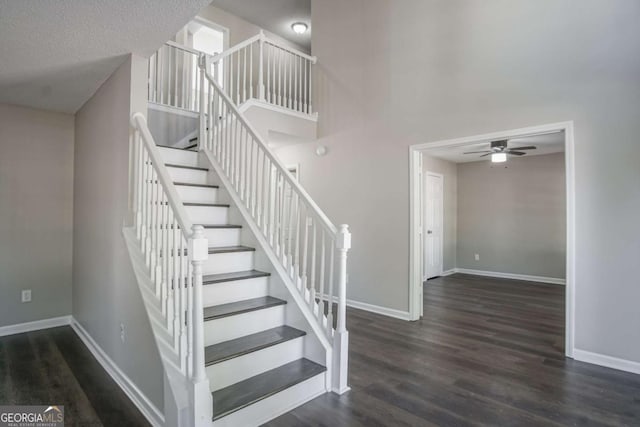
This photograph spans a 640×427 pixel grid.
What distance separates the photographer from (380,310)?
436cm

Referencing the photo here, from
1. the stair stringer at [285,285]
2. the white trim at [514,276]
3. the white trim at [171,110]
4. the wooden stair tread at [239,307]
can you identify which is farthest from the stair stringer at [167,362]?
the white trim at [514,276]

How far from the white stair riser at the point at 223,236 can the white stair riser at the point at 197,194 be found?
44 cm

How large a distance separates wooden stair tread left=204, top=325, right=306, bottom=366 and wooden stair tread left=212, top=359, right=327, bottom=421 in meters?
0.18

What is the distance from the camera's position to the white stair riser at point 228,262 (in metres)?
2.76

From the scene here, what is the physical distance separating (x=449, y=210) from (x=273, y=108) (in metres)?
4.63

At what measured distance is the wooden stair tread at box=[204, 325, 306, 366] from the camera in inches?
82.9

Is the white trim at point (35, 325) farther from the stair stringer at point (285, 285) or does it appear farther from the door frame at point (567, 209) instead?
the door frame at point (567, 209)

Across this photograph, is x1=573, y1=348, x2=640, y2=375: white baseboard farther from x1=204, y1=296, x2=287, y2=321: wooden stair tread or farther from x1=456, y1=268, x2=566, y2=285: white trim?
x1=456, y1=268, x2=566, y2=285: white trim

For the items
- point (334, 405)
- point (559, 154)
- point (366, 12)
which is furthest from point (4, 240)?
point (559, 154)

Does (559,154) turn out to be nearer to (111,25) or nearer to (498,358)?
(498,358)

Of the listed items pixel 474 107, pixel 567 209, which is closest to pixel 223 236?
pixel 474 107

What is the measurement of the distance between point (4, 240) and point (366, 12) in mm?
4903

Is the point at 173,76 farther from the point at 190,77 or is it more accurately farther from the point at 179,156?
the point at 179,156

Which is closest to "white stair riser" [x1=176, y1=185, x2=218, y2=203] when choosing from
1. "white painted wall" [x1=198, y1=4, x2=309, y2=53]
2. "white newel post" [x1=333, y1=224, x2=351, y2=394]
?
"white newel post" [x1=333, y1=224, x2=351, y2=394]
